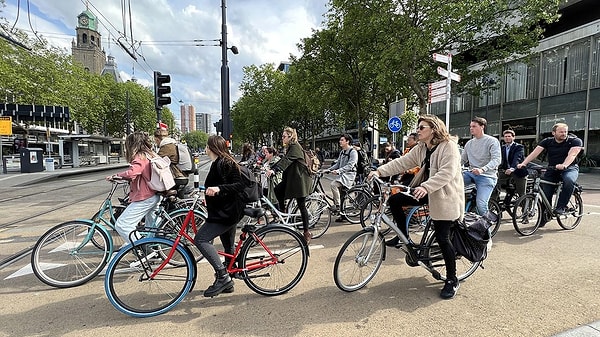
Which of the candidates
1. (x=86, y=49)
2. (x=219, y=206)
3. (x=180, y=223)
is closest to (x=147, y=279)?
→ (x=180, y=223)

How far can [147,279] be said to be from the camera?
318cm

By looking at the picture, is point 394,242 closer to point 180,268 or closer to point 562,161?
point 180,268

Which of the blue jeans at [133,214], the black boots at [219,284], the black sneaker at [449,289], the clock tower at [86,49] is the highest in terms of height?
the clock tower at [86,49]

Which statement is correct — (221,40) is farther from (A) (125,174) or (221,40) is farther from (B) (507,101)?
(B) (507,101)

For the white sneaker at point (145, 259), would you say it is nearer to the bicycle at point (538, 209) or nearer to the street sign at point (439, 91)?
the bicycle at point (538, 209)

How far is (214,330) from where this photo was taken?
2750 mm

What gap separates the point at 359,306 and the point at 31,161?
22.0 metres

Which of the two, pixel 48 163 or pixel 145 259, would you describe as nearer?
pixel 145 259

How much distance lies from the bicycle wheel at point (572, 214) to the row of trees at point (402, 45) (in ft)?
28.5

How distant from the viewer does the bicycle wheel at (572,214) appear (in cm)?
570

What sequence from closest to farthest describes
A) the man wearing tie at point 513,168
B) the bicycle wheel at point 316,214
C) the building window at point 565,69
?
1. the bicycle wheel at point 316,214
2. the man wearing tie at point 513,168
3. the building window at point 565,69

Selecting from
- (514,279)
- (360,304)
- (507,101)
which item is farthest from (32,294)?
(507,101)

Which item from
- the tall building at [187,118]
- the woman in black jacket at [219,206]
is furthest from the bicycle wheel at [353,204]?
the tall building at [187,118]

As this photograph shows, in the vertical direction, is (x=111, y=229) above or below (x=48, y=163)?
below
